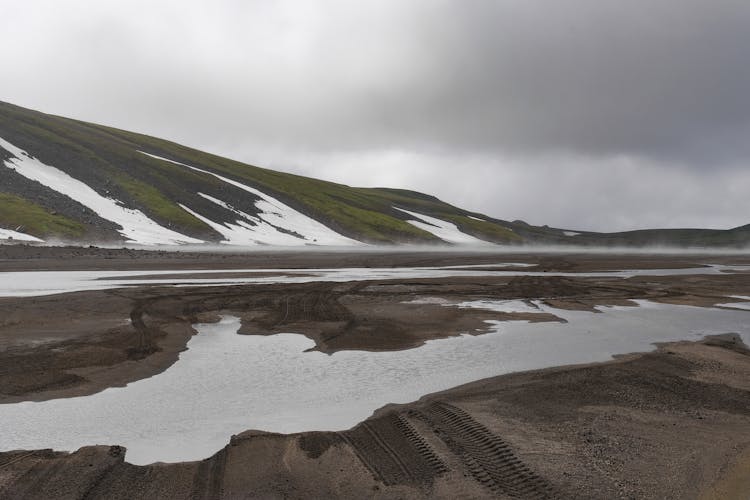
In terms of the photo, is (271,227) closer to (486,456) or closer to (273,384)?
(273,384)

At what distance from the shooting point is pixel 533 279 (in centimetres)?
4147

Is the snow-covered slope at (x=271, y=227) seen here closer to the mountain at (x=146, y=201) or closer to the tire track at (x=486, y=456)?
the mountain at (x=146, y=201)

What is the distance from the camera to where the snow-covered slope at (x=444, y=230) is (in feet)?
508

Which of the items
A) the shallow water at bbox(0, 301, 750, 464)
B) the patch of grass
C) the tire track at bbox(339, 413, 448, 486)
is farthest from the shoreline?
the patch of grass

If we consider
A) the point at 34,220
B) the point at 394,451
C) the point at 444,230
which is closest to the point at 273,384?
the point at 394,451

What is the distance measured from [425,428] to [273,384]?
15.9 feet

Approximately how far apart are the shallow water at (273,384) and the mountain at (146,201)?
64.3 metres

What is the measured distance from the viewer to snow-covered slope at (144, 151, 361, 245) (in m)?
96.9

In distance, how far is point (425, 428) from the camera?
9914 mm

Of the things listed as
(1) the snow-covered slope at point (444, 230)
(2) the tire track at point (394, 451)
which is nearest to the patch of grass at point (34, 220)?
(2) the tire track at point (394, 451)

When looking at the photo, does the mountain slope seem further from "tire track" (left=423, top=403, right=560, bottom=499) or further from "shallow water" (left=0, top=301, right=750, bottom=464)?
"tire track" (left=423, top=403, right=560, bottom=499)

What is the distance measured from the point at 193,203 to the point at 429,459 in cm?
10718

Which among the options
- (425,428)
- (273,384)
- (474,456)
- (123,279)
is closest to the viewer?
(474,456)

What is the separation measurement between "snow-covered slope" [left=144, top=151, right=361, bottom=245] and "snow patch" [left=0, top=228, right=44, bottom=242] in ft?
100
